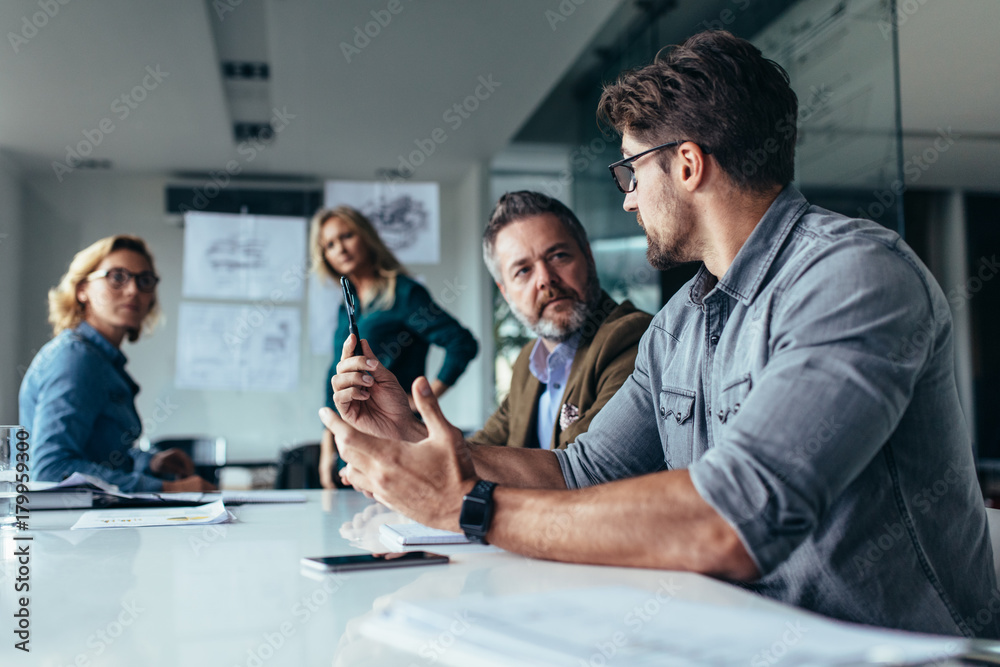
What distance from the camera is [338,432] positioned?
95cm

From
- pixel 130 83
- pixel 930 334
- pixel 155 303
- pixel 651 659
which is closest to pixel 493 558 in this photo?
pixel 651 659

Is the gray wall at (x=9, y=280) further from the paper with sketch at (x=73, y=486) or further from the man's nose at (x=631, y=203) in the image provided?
the man's nose at (x=631, y=203)

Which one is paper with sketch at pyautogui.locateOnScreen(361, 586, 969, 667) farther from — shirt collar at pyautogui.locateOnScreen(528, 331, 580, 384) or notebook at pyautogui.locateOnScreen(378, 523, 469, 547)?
shirt collar at pyautogui.locateOnScreen(528, 331, 580, 384)

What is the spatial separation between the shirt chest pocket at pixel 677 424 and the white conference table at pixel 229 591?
0.38 m

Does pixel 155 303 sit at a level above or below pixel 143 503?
above

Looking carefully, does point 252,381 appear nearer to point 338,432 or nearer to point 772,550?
point 338,432

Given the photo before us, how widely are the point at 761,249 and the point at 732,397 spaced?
0.22 meters

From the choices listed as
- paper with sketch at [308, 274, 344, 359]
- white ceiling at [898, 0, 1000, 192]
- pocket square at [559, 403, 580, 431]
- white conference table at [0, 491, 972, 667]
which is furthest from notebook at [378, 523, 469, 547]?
paper with sketch at [308, 274, 344, 359]

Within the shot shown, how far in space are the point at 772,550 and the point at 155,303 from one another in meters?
2.72

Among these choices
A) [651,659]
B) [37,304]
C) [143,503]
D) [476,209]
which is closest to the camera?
[651,659]

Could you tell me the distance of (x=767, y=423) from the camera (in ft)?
2.58

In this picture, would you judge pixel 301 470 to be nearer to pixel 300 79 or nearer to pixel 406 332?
pixel 406 332

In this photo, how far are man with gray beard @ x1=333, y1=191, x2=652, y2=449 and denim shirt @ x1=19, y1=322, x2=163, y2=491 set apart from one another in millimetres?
1077

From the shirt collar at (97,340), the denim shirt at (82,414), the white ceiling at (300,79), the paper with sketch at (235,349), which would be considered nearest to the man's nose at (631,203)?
the denim shirt at (82,414)
